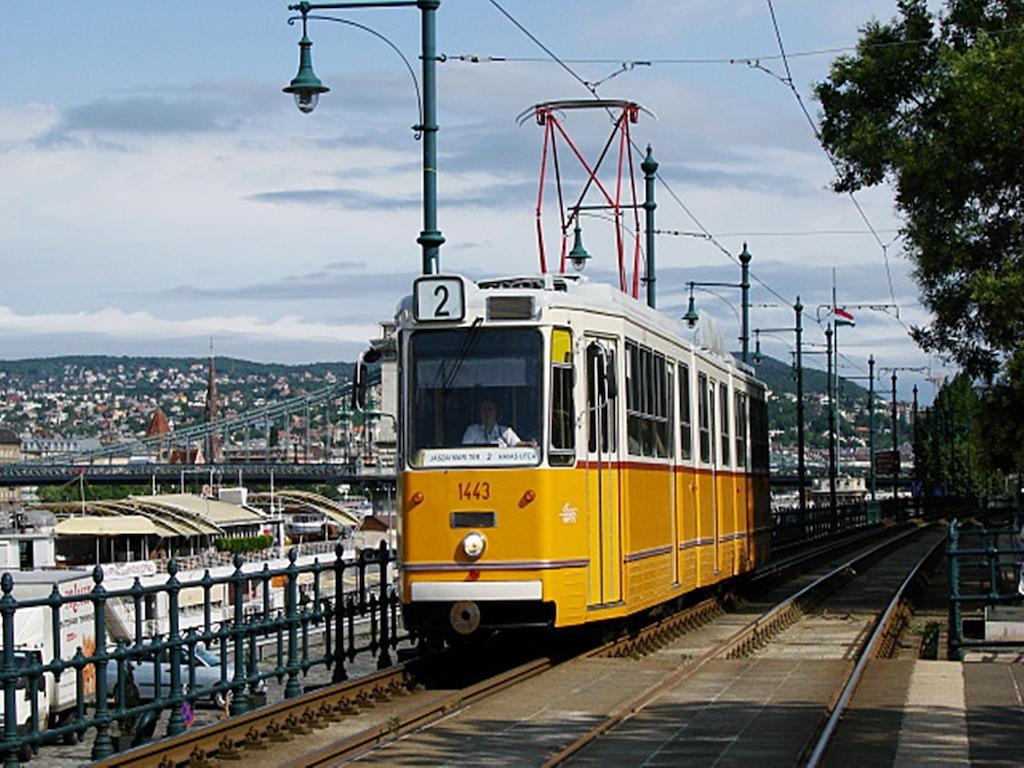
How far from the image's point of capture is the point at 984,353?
90.8 feet

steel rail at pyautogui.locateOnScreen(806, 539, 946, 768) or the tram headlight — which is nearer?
steel rail at pyautogui.locateOnScreen(806, 539, 946, 768)

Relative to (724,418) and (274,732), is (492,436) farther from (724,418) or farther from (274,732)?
(724,418)

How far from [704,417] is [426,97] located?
537cm

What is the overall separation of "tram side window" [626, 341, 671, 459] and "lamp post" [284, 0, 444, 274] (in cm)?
250

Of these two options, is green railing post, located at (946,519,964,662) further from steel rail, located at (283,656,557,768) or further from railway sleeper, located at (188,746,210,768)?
railway sleeper, located at (188,746,210,768)

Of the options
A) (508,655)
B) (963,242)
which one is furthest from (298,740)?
(963,242)

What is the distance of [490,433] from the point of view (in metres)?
16.4

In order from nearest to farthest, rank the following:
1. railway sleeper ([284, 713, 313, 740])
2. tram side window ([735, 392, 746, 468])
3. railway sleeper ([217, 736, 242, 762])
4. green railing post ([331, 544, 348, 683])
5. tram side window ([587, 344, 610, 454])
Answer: railway sleeper ([217, 736, 242, 762])
railway sleeper ([284, 713, 313, 740])
green railing post ([331, 544, 348, 683])
tram side window ([587, 344, 610, 454])
tram side window ([735, 392, 746, 468])

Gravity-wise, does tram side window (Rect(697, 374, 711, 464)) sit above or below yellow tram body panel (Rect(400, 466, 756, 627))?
above

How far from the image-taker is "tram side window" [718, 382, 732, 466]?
24.5 meters

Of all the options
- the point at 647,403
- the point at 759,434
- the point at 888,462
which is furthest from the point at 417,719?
the point at 888,462

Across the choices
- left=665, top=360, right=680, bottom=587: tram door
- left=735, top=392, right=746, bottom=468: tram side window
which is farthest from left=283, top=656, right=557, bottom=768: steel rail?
left=735, top=392, right=746, bottom=468: tram side window

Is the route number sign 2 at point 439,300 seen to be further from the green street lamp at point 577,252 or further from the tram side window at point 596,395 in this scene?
the green street lamp at point 577,252

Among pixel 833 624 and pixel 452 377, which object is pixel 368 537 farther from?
pixel 452 377
